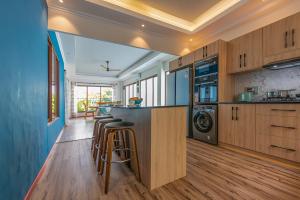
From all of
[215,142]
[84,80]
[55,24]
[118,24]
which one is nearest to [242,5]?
[118,24]

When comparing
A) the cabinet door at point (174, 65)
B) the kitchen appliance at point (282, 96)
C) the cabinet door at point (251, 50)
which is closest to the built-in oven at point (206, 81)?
the cabinet door at point (251, 50)

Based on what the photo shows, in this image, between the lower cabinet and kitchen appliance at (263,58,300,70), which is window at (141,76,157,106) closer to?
the lower cabinet

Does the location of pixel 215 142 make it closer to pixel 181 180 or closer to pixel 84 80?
pixel 181 180

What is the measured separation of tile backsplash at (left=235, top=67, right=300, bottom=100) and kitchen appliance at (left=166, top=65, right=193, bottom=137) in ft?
3.63

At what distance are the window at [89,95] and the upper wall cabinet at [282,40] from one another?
8.82 m

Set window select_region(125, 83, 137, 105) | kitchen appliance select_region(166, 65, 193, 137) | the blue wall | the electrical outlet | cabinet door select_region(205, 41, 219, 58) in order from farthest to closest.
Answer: window select_region(125, 83, 137, 105) → kitchen appliance select_region(166, 65, 193, 137) → cabinet door select_region(205, 41, 219, 58) → the electrical outlet → the blue wall

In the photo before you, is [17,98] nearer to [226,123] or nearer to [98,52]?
[226,123]

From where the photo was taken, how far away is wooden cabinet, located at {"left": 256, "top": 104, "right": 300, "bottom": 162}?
1.87 meters

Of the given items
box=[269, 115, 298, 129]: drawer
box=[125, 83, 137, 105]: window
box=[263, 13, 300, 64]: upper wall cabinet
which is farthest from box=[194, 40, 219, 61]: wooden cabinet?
box=[125, 83, 137, 105]: window

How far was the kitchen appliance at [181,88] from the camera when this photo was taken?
359cm

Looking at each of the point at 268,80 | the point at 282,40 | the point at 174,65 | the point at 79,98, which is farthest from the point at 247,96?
the point at 79,98

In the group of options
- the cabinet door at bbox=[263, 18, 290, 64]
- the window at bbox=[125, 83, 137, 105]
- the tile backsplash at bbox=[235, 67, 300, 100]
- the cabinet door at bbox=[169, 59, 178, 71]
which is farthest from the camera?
the window at bbox=[125, 83, 137, 105]

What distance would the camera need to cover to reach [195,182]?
1573 mm

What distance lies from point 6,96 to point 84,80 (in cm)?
953
